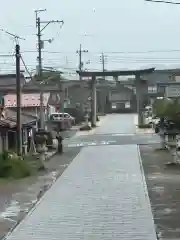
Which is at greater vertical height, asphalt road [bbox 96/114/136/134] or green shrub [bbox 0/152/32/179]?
green shrub [bbox 0/152/32/179]

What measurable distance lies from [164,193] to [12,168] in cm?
747

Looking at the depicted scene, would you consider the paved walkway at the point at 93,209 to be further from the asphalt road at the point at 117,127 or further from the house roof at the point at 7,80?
the house roof at the point at 7,80

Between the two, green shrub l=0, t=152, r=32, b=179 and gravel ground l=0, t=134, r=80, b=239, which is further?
green shrub l=0, t=152, r=32, b=179

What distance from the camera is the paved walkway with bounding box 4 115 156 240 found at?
1091cm

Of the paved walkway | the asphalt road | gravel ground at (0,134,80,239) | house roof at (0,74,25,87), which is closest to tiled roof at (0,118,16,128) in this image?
gravel ground at (0,134,80,239)

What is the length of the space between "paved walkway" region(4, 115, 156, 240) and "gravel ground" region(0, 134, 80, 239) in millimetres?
264

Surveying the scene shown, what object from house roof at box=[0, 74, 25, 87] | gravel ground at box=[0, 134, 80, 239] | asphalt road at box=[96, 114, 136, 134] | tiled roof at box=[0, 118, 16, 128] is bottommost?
asphalt road at box=[96, 114, 136, 134]

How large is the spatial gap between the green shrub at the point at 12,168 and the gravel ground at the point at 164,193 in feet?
15.7

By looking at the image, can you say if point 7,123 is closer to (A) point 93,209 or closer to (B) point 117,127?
(A) point 93,209

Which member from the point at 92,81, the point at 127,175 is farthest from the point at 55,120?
the point at 127,175

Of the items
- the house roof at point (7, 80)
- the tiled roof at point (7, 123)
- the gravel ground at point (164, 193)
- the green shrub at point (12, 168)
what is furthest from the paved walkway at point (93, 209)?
the house roof at point (7, 80)

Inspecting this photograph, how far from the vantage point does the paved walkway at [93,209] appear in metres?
10.9

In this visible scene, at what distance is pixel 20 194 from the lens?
17.3m

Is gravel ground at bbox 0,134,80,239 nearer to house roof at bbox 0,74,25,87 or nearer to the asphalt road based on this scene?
the asphalt road
